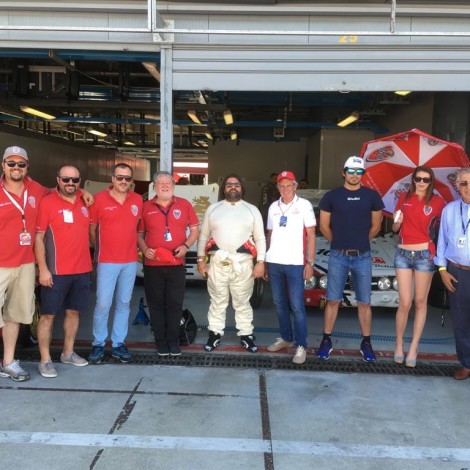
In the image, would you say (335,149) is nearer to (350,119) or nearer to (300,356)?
(350,119)

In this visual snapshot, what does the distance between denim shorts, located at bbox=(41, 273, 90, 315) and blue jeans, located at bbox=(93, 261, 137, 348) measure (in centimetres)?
13

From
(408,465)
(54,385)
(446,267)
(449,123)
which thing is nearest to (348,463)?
(408,465)

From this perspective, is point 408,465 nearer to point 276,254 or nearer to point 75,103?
point 276,254

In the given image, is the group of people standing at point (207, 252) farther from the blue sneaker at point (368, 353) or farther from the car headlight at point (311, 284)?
the car headlight at point (311, 284)

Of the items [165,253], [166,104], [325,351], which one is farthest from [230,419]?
[166,104]

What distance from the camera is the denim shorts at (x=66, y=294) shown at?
4262 millimetres

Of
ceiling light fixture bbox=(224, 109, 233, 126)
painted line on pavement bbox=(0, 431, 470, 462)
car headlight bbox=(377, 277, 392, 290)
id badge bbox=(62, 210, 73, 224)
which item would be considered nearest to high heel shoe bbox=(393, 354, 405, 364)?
car headlight bbox=(377, 277, 392, 290)

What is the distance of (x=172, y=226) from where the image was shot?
465cm

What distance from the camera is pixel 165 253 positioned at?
4.56m

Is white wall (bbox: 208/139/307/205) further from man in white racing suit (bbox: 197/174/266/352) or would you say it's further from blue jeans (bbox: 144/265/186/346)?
blue jeans (bbox: 144/265/186/346)

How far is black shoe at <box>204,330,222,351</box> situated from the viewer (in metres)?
4.97

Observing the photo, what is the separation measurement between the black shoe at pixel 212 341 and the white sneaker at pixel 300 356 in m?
0.81

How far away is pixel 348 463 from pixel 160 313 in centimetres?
238

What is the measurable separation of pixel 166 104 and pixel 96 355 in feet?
8.50
